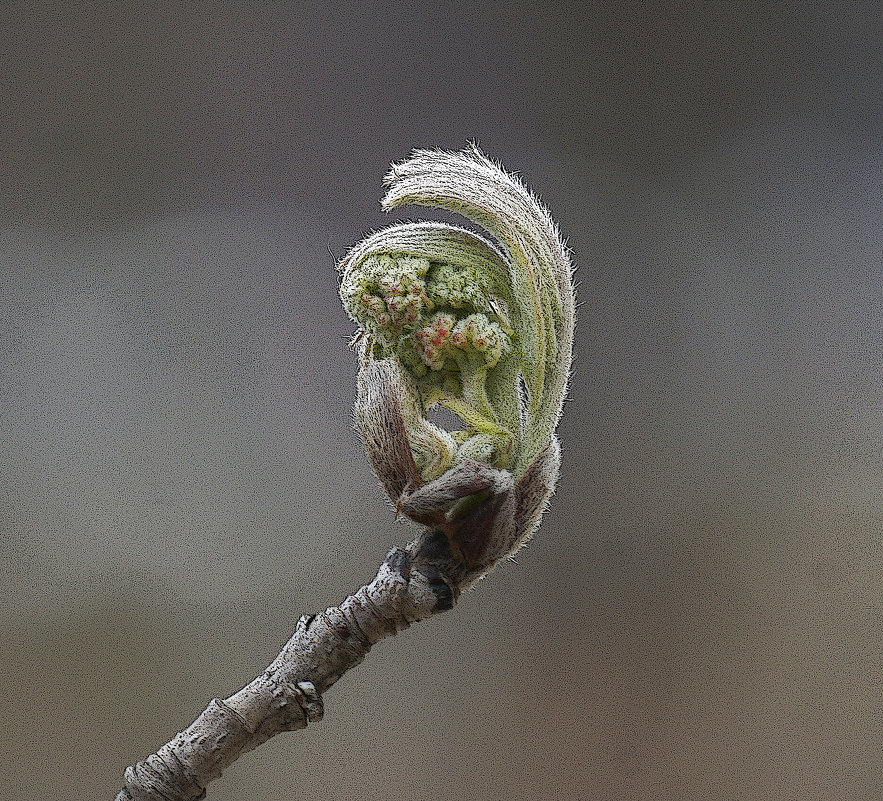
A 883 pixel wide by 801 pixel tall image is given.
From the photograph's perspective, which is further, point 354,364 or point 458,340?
point 354,364

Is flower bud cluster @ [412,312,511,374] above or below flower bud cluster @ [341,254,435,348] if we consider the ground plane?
below

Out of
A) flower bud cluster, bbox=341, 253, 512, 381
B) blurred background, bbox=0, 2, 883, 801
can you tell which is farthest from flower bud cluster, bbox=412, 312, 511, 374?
blurred background, bbox=0, 2, 883, 801

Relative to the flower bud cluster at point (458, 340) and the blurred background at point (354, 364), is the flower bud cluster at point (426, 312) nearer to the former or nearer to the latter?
the flower bud cluster at point (458, 340)

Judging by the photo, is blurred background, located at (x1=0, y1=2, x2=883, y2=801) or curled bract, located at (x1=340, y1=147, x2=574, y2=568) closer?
curled bract, located at (x1=340, y1=147, x2=574, y2=568)

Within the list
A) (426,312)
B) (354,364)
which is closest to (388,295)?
(426,312)

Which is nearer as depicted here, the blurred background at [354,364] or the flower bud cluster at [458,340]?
the flower bud cluster at [458,340]

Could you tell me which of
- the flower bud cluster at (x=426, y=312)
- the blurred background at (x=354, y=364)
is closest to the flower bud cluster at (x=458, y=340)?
the flower bud cluster at (x=426, y=312)

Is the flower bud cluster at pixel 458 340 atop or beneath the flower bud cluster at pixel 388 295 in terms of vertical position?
beneath

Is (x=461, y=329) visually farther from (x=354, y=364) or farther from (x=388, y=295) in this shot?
(x=354, y=364)

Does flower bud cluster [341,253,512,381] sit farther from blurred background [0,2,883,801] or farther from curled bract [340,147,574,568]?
blurred background [0,2,883,801]
